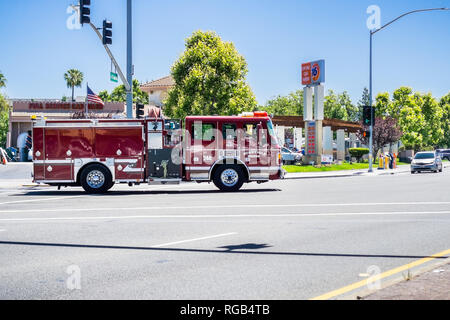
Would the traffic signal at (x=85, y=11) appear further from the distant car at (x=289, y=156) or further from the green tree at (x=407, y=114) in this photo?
the green tree at (x=407, y=114)

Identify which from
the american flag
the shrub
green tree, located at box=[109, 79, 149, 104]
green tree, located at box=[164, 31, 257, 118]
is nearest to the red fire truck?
the american flag

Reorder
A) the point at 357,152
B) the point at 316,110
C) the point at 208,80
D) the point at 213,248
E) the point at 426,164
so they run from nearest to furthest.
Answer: the point at 213,248
the point at 426,164
the point at 316,110
the point at 208,80
the point at 357,152

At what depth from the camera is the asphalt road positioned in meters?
5.80

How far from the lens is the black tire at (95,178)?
19.2 m

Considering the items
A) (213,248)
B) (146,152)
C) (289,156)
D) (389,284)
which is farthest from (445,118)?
(389,284)

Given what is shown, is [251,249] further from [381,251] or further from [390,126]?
[390,126]

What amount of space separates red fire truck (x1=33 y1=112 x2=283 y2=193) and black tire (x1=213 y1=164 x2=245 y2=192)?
2 cm

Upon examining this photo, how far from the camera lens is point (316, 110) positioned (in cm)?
4172

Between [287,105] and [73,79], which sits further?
[287,105]

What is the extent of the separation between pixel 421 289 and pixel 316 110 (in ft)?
123

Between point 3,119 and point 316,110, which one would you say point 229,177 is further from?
point 3,119

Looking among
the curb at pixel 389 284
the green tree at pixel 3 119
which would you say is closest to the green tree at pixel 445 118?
the green tree at pixel 3 119

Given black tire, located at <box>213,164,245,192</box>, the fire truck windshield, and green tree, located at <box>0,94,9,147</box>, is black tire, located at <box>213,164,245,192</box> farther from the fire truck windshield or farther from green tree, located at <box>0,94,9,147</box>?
green tree, located at <box>0,94,9,147</box>

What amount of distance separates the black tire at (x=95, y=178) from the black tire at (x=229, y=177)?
4.18 m
